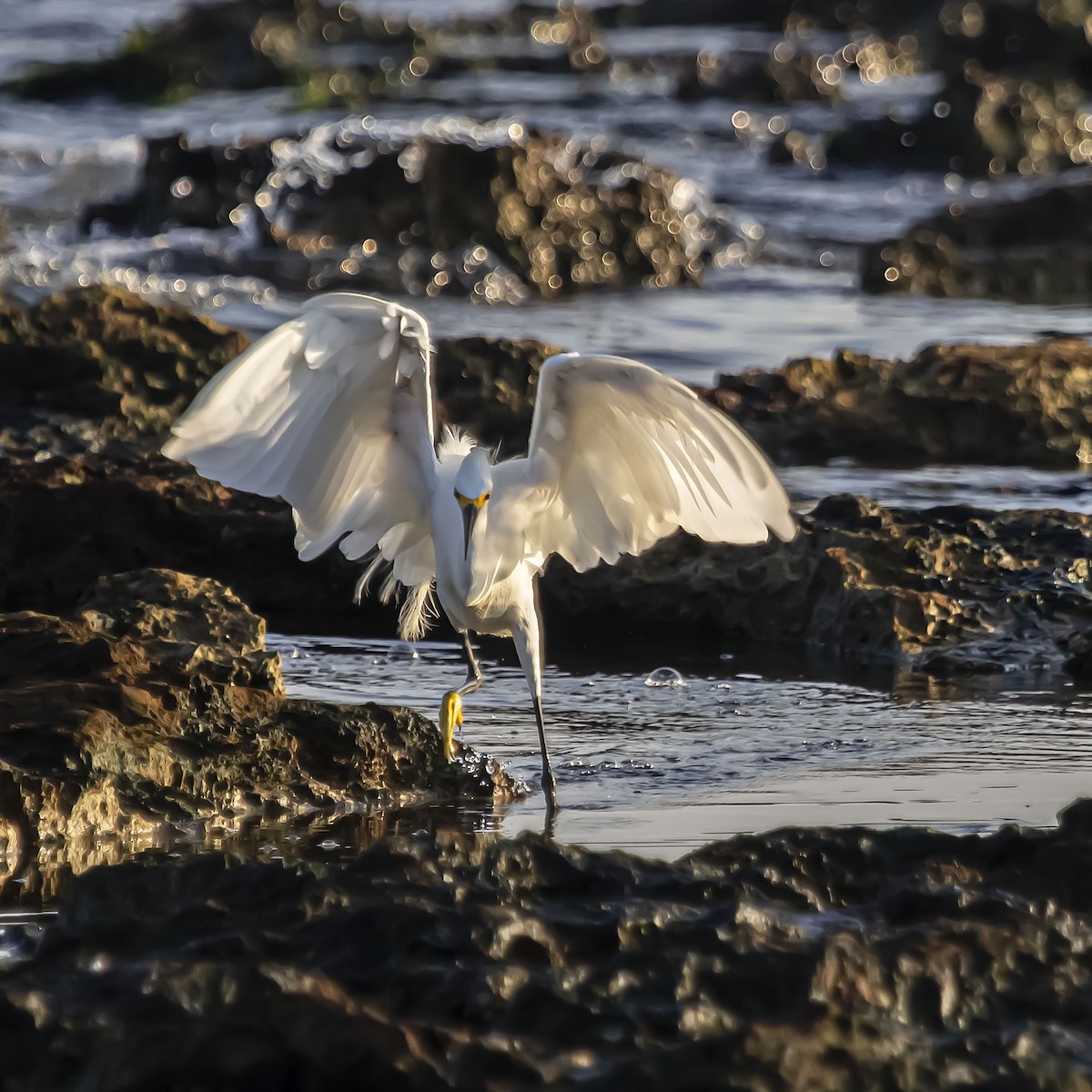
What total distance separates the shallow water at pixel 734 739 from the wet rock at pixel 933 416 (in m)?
2.46

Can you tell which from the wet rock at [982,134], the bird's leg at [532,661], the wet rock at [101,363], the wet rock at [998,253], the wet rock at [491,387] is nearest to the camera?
the bird's leg at [532,661]

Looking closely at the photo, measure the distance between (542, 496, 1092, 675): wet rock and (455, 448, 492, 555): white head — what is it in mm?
1707

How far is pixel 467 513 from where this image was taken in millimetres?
5512

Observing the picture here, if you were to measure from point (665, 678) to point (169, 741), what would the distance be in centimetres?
205

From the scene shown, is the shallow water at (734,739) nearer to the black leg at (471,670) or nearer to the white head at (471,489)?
the black leg at (471,670)

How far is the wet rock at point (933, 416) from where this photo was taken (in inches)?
359

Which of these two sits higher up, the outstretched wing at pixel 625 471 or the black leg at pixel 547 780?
the outstretched wing at pixel 625 471

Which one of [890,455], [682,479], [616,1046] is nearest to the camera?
[616,1046]

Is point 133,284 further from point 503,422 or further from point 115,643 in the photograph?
point 115,643

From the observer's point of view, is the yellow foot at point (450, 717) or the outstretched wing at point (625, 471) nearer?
the outstretched wing at point (625, 471)

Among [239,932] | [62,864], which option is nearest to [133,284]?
[62,864]

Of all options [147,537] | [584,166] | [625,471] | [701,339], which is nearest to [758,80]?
[584,166]

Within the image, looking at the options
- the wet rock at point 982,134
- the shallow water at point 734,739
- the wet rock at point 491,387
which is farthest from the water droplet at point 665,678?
the wet rock at point 982,134

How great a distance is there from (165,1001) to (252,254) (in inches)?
483
